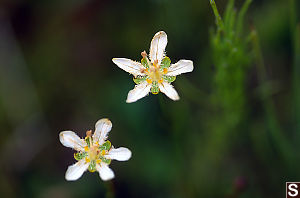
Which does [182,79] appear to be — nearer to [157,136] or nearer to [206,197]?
[157,136]

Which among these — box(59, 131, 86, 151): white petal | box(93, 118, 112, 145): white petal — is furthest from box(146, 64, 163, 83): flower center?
box(59, 131, 86, 151): white petal

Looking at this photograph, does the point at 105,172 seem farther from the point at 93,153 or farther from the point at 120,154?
the point at 93,153

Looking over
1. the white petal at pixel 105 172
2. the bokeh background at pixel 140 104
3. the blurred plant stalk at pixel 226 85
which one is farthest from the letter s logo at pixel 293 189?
the white petal at pixel 105 172

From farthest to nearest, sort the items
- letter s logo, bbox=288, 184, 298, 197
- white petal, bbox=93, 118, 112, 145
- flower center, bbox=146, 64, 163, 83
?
letter s logo, bbox=288, 184, 298, 197 → flower center, bbox=146, 64, 163, 83 → white petal, bbox=93, 118, 112, 145

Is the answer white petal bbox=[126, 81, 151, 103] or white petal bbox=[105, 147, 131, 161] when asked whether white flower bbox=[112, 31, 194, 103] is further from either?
white petal bbox=[105, 147, 131, 161]

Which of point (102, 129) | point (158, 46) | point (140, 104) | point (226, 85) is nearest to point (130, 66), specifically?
point (158, 46)

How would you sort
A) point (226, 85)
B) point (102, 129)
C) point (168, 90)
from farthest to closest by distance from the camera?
1. point (226, 85)
2. point (102, 129)
3. point (168, 90)
